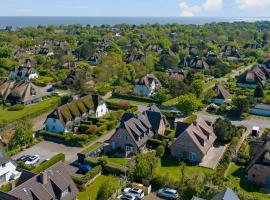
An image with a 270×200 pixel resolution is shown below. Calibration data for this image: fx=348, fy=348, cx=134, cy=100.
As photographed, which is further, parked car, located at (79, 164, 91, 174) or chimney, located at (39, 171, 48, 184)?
parked car, located at (79, 164, 91, 174)

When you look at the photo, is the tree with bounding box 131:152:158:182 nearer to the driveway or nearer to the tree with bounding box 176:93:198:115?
the driveway

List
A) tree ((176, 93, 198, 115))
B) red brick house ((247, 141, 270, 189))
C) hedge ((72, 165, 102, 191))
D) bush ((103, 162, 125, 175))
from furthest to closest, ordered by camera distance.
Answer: tree ((176, 93, 198, 115))
bush ((103, 162, 125, 175))
red brick house ((247, 141, 270, 189))
hedge ((72, 165, 102, 191))

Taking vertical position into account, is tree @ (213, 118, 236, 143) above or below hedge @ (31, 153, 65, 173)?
above

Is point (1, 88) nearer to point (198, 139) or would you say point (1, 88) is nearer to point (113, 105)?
point (113, 105)

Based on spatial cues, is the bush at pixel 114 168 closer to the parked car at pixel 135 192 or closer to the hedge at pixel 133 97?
the parked car at pixel 135 192

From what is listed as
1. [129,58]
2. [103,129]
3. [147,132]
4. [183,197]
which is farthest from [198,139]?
[129,58]

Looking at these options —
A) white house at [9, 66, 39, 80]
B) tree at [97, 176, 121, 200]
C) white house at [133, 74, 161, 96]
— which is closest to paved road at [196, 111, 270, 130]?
white house at [133, 74, 161, 96]

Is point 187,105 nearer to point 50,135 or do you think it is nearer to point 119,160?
point 119,160

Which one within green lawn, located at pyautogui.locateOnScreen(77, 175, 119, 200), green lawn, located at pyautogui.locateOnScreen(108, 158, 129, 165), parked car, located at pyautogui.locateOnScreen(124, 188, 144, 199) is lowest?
green lawn, located at pyautogui.locateOnScreen(77, 175, 119, 200)
